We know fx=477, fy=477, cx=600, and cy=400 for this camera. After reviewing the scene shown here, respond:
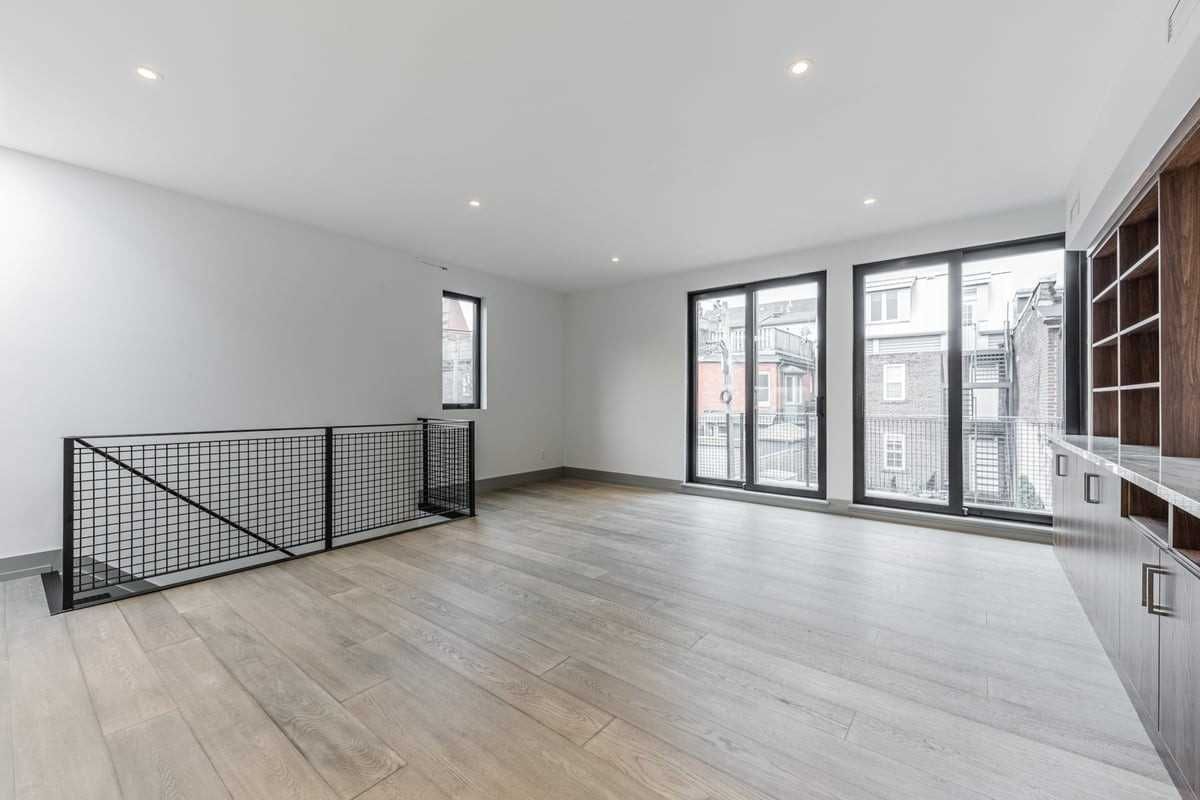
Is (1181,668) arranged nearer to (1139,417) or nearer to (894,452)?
(1139,417)

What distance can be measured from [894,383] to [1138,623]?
121 inches

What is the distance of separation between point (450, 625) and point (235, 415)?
284cm

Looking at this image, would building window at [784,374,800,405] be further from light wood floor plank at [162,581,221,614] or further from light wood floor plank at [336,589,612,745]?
light wood floor plank at [162,581,221,614]

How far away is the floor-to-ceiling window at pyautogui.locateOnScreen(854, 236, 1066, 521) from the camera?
389 centimetres

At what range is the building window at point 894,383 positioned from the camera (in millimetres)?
4465

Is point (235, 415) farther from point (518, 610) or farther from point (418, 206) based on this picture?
point (518, 610)

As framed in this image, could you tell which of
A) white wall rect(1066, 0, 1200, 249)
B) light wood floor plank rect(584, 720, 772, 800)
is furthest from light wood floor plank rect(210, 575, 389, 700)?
white wall rect(1066, 0, 1200, 249)

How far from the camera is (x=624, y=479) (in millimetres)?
6250

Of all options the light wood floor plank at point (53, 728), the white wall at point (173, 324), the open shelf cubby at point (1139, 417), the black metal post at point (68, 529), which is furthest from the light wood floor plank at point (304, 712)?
the open shelf cubby at point (1139, 417)

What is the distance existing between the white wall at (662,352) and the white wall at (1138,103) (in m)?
1.34

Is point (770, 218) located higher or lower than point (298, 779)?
higher

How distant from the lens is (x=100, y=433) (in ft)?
10.7

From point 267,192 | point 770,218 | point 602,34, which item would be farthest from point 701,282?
point 267,192

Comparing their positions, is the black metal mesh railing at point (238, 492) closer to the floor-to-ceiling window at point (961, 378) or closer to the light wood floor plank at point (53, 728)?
the light wood floor plank at point (53, 728)
